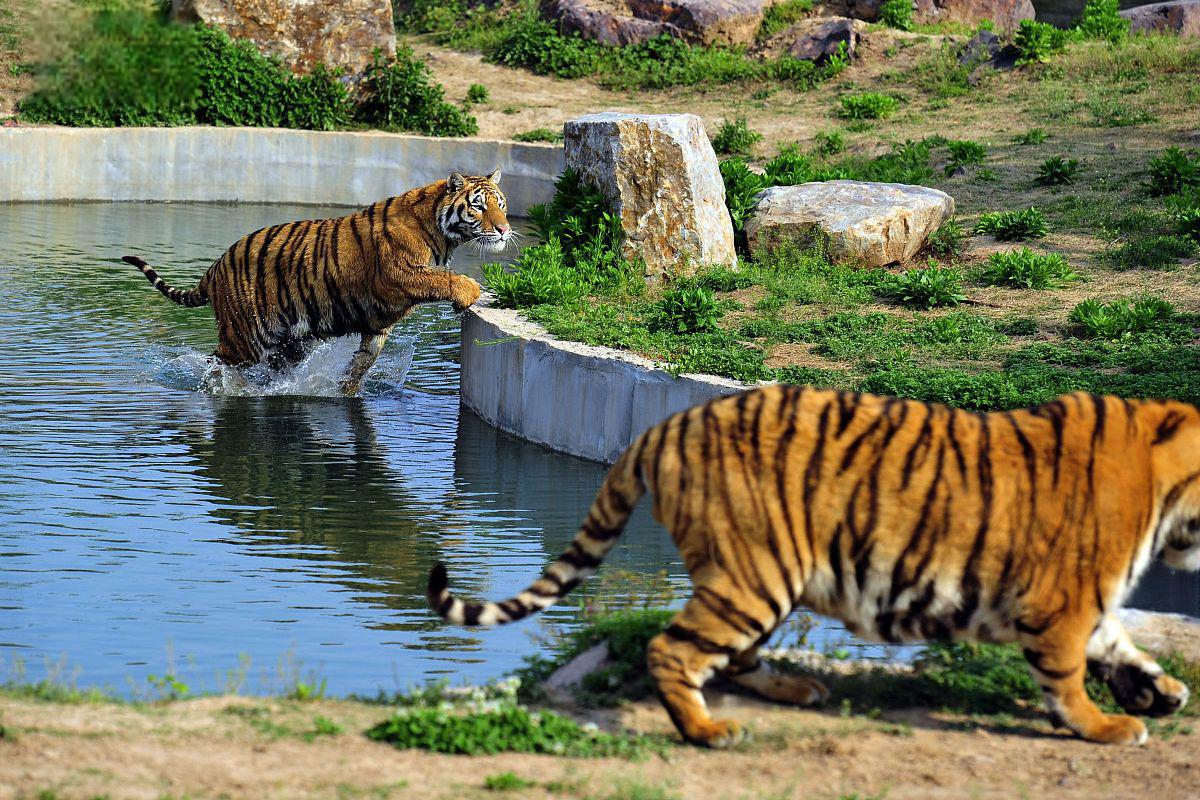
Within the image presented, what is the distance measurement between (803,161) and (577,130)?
126 inches

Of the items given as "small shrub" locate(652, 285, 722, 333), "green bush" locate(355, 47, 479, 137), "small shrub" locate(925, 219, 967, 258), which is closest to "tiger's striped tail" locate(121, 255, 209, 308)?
"small shrub" locate(652, 285, 722, 333)

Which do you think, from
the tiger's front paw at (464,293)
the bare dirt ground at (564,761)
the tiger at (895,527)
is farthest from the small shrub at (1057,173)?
the bare dirt ground at (564,761)

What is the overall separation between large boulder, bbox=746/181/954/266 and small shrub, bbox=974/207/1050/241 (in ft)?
1.66

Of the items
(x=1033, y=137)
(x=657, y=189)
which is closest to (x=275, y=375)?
(x=657, y=189)

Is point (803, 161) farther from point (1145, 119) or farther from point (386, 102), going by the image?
point (386, 102)

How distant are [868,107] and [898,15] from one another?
13.8ft

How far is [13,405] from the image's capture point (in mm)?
11336

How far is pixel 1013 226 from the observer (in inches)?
576

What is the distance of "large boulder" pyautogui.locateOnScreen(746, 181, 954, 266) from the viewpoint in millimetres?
13773

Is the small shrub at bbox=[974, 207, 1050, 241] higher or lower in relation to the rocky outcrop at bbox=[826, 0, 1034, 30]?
lower

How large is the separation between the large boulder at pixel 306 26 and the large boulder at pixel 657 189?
433 inches

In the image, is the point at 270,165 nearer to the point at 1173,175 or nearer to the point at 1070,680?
the point at 1173,175

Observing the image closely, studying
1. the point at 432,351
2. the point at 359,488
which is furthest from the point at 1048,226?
the point at 359,488

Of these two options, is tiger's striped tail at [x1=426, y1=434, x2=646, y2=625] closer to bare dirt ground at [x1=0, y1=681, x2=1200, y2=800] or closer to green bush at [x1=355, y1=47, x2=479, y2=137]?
bare dirt ground at [x1=0, y1=681, x2=1200, y2=800]
